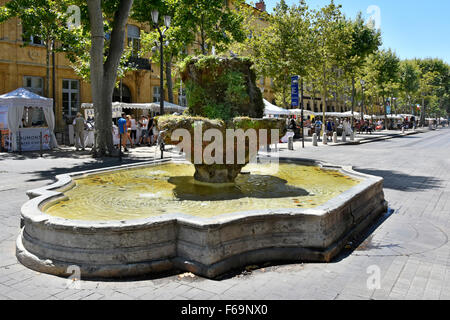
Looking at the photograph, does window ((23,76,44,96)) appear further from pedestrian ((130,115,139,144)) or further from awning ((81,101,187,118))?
pedestrian ((130,115,139,144))

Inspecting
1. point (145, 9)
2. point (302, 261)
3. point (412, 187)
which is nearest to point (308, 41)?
point (145, 9)

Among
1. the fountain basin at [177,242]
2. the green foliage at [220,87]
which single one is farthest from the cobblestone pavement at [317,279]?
the green foliage at [220,87]

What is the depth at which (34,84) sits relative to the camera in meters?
24.9

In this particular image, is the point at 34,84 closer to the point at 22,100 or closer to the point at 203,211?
the point at 22,100

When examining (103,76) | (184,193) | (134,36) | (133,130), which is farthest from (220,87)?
(134,36)

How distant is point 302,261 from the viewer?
14.3 feet

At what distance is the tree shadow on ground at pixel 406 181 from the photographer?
9383 millimetres

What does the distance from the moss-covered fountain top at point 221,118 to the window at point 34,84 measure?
21.2 m

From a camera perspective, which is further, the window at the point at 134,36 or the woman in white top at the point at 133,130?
the window at the point at 134,36

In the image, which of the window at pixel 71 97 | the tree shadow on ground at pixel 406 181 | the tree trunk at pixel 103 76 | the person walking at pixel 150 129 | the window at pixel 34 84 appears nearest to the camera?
the tree shadow on ground at pixel 406 181

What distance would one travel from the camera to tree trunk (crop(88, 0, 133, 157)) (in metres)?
14.9

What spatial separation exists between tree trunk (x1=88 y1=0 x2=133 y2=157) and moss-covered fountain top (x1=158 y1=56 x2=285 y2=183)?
9.05 metres

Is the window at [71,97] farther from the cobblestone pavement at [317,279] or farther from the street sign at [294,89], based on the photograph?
the cobblestone pavement at [317,279]

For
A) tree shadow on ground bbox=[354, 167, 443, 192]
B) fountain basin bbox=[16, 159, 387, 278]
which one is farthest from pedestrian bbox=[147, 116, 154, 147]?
fountain basin bbox=[16, 159, 387, 278]
